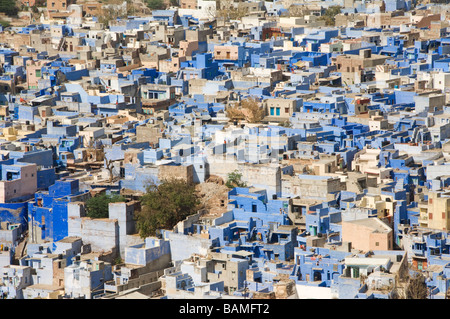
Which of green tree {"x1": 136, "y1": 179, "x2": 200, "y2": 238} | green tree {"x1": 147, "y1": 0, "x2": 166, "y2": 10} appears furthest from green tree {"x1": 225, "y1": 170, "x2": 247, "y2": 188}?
green tree {"x1": 147, "y1": 0, "x2": 166, "y2": 10}

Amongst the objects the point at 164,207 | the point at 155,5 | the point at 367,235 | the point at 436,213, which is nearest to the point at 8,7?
the point at 155,5

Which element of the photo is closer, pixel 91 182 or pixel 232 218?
pixel 232 218

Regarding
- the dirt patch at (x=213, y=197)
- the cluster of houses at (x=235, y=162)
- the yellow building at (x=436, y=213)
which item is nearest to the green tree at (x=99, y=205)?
the cluster of houses at (x=235, y=162)

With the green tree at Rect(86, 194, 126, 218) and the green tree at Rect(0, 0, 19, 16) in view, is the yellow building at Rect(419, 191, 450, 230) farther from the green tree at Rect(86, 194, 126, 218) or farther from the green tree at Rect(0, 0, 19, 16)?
the green tree at Rect(0, 0, 19, 16)

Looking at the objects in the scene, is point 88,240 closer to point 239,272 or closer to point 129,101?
point 239,272

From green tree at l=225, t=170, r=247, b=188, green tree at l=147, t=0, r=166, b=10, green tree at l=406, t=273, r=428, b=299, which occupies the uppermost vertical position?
green tree at l=147, t=0, r=166, b=10
